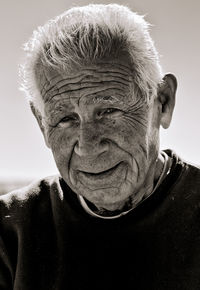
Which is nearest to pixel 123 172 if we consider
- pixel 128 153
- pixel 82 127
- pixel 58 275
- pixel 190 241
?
pixel 128 153

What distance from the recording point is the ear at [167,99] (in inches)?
124

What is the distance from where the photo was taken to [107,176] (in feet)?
9.64

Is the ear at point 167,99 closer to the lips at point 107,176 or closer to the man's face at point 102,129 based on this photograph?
the man's face at point 102,129

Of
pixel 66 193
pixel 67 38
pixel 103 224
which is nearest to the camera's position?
pixel 67 38

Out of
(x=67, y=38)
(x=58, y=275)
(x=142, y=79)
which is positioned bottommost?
(x=58, y=275)

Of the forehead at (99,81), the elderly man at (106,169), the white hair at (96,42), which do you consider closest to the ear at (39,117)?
the elderly man at (106,169)

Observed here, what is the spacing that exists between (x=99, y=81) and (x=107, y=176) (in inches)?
18.2

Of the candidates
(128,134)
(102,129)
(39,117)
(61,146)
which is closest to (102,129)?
(102,129)

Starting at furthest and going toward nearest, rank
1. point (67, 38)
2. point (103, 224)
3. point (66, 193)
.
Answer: point (66, 193), point (103, 224), point (67, 38)

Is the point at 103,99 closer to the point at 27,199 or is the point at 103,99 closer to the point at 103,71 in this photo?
the point at 103,71

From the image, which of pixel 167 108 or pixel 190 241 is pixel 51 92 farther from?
pixel 190 241

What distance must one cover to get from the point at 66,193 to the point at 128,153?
0.58 m

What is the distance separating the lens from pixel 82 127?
2.93 m

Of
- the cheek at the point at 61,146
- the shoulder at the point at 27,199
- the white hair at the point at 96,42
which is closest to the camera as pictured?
the white hair at the point at 96,42
